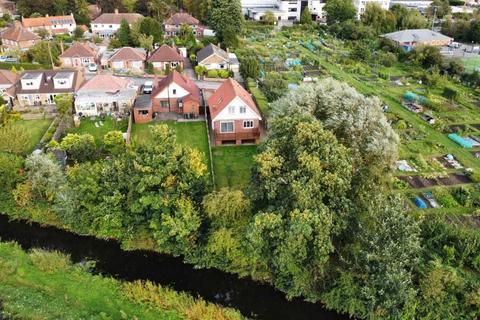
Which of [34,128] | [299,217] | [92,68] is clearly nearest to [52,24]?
[92,68]

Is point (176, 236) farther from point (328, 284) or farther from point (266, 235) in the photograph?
point (328, 284)

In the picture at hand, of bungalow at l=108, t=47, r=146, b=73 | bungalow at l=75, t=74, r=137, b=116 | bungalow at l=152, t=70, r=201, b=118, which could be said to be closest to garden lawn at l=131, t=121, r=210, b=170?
bungalow at l=152, t=70, r=201, b=118

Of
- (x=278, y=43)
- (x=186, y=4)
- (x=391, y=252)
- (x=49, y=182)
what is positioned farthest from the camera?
(x=186, y=4)

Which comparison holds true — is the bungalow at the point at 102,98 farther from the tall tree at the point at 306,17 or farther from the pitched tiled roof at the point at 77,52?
the tall tree at the point at 306,17

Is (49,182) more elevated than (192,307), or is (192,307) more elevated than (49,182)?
(49,182)

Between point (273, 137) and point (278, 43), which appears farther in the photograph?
point (278, 43)

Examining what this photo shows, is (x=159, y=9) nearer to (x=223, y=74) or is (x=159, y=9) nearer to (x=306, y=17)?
(x=306, y=17)

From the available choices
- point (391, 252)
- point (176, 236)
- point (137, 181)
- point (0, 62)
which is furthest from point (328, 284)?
point (0, 62)

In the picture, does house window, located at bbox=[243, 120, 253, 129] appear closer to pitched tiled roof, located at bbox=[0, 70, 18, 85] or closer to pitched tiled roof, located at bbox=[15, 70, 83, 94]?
pitched tiled roof, located at bbox=[15, 70, 83, 94]
